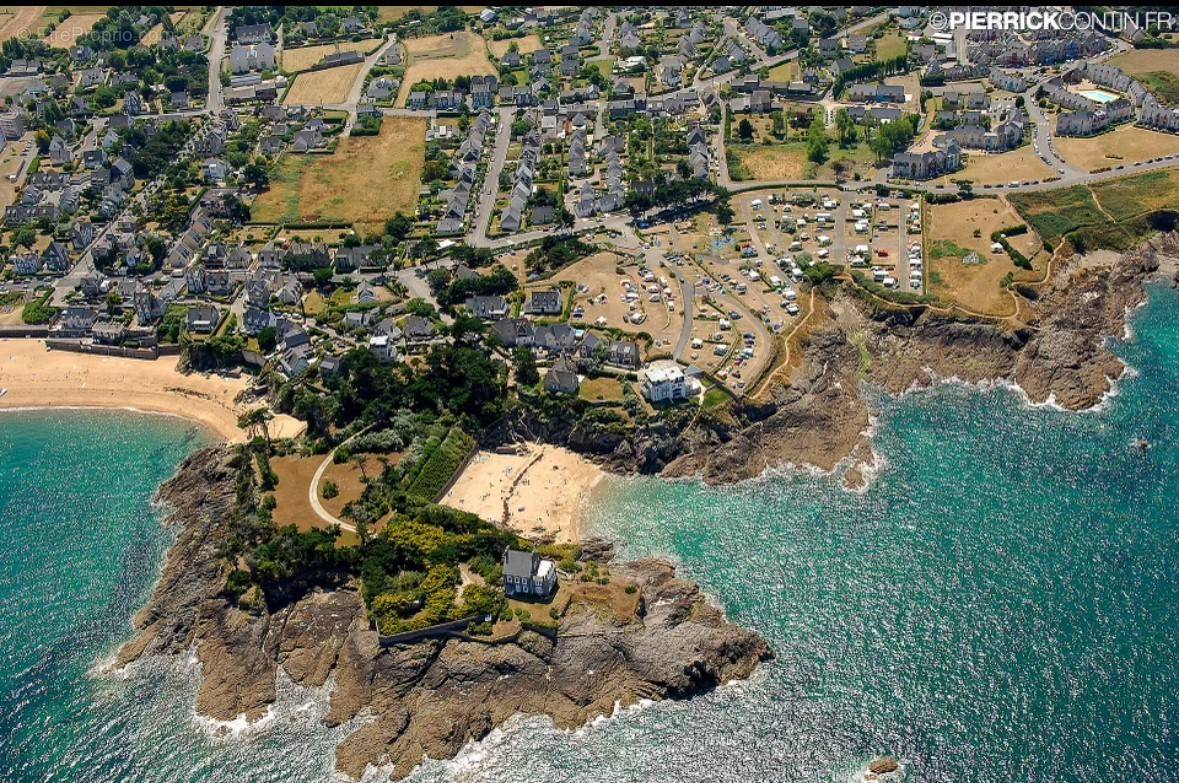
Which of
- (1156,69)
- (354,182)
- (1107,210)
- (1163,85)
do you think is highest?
(354,182)

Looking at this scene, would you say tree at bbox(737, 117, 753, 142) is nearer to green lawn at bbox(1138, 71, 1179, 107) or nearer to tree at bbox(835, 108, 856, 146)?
tree at bbox(835, 108, 856, 146)

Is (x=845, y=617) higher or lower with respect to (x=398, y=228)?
lower

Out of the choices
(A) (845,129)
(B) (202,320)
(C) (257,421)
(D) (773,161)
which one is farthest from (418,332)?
(A) (845,129)

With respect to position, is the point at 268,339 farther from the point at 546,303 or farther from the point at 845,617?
the point at 845,617

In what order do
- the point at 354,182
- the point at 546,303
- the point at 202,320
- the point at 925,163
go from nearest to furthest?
the point at 546,303, the point at 202,320, the point at 925,163, the point at 354,182

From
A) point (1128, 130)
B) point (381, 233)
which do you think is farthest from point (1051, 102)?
point (381, 233)

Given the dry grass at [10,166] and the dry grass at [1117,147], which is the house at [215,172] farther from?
the dry grass at [1117,147]

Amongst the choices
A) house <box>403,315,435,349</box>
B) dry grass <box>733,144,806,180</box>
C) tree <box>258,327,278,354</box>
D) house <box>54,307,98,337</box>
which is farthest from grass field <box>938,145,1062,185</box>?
house <box>54,307,98,337</box>
